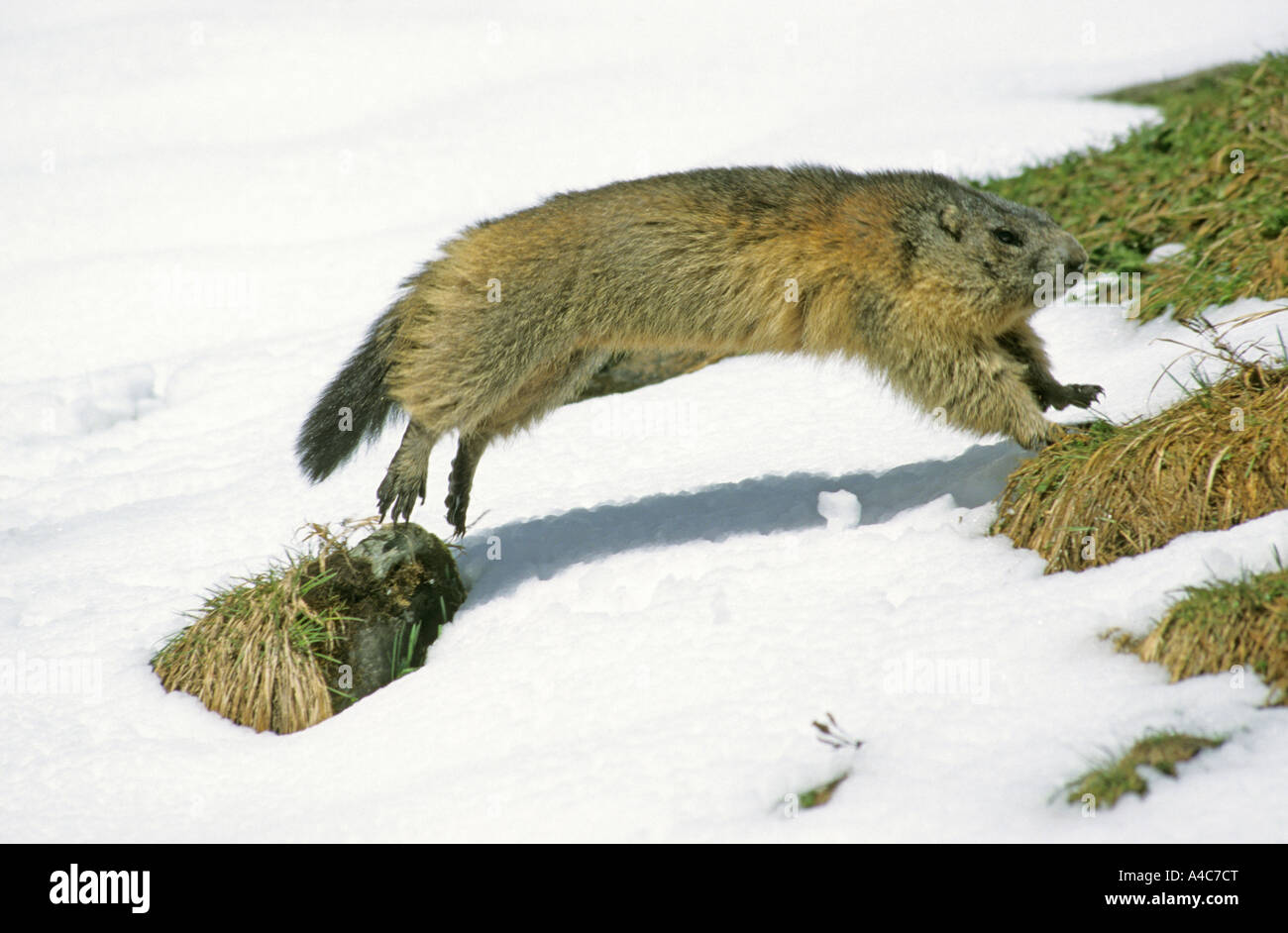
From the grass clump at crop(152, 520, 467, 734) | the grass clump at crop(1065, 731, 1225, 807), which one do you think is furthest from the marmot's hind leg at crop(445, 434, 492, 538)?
the grass clump at crop(1065, 731, 1225, 807)

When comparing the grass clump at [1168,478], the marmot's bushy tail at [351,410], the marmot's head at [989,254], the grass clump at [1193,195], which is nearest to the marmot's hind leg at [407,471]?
the marmot's bushy tail at [351,410]

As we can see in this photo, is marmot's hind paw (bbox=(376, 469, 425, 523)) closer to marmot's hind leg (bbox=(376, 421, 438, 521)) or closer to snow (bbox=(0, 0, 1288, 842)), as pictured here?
marmot's hind leg (bbox=(376, 421, 438, 521))

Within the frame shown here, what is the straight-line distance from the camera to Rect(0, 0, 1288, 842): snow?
401cm

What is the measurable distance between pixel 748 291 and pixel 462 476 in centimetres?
211

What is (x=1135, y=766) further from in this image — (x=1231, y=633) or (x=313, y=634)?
(x=313, y=634)

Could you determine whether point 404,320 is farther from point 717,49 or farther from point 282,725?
point 717,49

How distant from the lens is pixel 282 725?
546cm

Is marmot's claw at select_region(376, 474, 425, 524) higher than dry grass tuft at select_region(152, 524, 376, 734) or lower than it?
higher

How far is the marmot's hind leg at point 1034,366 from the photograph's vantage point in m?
6.26

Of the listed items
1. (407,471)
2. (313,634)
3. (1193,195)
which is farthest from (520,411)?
(1193,195)

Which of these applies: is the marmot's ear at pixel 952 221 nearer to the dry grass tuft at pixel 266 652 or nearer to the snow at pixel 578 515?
the snow at pixel 578 515

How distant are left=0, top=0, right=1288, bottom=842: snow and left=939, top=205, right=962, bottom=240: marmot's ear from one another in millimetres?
1272

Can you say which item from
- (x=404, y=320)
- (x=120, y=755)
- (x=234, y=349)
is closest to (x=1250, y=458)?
(x=404, y=320)

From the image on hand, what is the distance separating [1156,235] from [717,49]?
A: 11338mm
